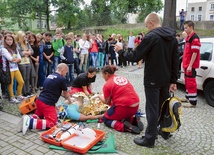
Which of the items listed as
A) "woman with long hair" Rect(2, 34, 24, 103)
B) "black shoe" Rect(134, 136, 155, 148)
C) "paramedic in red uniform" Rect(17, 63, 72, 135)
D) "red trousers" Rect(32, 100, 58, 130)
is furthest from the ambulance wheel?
"woman with long hair" Rect(2, 34, 24, 103)

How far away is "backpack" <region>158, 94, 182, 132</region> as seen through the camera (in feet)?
12.4

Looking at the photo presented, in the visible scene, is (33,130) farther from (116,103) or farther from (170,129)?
(170,129)

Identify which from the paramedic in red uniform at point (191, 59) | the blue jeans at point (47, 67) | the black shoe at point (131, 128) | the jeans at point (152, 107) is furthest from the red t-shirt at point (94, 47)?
the jeans at point (152, 107)

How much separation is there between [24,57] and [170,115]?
16.0 ft

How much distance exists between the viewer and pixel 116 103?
4.50 m

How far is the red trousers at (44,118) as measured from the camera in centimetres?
445

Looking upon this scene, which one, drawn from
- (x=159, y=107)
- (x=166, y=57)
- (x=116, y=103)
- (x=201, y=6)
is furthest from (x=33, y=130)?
(x=201, y=6)

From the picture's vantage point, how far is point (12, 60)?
238 inches

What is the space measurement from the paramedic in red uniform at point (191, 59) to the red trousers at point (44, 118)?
3.68m

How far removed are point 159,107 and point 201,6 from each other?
8116 cm

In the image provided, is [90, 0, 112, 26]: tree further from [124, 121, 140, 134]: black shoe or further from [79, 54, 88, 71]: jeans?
[124, 121, 140, 134]: black shoe

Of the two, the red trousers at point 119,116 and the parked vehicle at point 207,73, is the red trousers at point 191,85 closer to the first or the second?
the parked vehicle at point 207,73

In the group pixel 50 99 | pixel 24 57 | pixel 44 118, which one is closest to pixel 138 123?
pixel 50 99

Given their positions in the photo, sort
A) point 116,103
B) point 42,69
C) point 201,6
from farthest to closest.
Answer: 1. point 201,6
2. point 42,69
3. point 116,103
